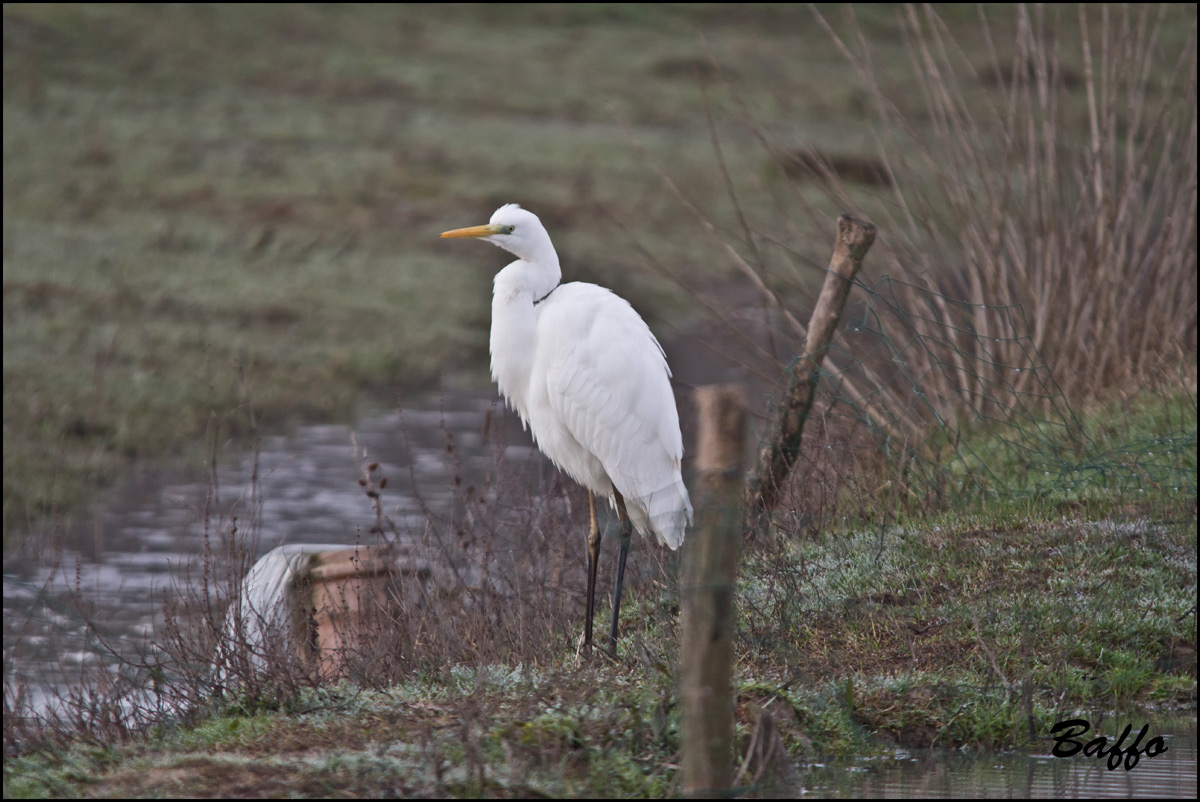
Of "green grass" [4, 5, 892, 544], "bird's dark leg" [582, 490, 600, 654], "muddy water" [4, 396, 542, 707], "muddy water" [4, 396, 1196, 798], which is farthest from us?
"green grass" [4, 5, 892, 544]

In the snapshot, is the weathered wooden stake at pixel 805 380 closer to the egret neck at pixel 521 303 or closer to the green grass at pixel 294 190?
the egret neck at pixel 521 303

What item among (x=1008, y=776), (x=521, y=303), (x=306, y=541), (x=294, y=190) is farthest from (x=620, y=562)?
(x=294, y=190)

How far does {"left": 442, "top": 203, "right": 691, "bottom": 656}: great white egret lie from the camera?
5.84 meters

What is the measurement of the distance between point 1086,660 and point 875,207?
206 inches

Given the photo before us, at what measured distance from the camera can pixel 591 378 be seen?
5.86 meters

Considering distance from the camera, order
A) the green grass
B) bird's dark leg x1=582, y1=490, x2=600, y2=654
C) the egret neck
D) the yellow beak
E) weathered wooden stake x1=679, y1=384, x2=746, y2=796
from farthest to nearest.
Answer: the green grass < the egret neck < the yellow beak < bird's dark leg x1=582, y1=490, x2=600, y2=654 < weathered wooden stake x1=679, y1=384, x2=746, y2=796

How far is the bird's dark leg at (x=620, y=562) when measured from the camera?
18.2 ft

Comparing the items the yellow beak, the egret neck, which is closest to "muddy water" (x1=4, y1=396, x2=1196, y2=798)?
the egret neck

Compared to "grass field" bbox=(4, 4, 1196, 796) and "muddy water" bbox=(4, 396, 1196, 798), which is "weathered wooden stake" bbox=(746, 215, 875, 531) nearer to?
"grass field" bbox=(4, 4, 1196, 796)

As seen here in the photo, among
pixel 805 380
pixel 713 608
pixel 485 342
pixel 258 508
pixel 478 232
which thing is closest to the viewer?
pixel 713 608

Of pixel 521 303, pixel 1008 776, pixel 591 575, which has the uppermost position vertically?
pixel 521 303

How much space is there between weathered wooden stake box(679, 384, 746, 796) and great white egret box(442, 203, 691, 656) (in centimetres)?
222

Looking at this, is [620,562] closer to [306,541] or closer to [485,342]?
[306,541]

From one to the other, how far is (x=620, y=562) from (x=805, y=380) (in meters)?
1.34
